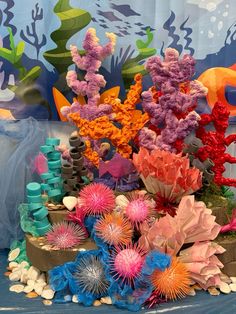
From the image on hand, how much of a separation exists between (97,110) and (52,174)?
0.26 meters

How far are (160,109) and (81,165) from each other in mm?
296

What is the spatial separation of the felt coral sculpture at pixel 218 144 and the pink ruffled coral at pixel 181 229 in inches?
7.6

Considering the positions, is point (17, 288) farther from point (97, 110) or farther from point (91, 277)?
point (97, 110)

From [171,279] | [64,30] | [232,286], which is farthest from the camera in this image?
[64,30]

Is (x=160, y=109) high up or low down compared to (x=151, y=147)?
up

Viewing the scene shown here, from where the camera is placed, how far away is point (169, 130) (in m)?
1.29

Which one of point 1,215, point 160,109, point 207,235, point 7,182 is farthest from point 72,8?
point 207,235

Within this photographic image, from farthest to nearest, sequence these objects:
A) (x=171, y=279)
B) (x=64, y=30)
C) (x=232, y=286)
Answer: (x=64, y=30), (x=232, y=286), (x=171, y=279)

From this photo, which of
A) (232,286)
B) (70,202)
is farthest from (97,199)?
(232,286)

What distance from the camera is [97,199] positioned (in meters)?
1.16

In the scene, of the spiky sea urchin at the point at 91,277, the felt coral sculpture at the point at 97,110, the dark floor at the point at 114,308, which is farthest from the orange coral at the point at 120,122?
the dark floor at the point at 114,308

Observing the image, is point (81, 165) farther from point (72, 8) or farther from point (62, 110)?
point (72, 8)

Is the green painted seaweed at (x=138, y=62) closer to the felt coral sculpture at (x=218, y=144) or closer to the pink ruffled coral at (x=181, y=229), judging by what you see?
the felt coral sculpture at (x=218, y=144)

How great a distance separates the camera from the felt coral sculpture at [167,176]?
1.15m
